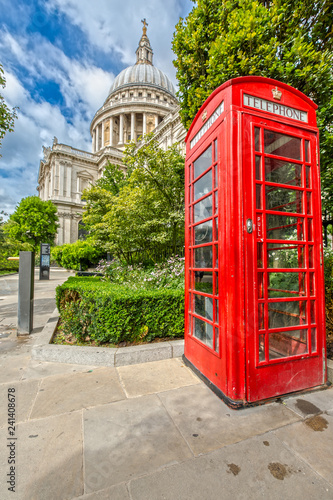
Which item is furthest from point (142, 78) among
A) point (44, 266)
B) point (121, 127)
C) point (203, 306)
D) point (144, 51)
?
point (203, 306)

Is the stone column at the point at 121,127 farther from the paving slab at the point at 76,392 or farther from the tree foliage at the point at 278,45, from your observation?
the paving slab at the point at 76,392

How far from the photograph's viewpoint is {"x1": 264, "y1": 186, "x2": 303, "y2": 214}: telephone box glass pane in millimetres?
2668

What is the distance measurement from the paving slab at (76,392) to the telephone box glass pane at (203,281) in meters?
1.45

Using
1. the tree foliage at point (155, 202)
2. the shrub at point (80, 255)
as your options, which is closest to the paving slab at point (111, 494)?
the tree foliage at point (155, 202)

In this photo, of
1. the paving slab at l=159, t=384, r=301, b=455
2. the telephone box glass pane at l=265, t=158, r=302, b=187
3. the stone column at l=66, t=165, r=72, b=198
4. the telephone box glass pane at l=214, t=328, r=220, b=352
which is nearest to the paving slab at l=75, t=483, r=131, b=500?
the paving slab at l=159, t=384, r=301, b=455

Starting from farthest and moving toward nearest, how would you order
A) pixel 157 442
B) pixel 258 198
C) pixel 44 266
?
pixel 44 266
pixel 258 198
pixel 157 442

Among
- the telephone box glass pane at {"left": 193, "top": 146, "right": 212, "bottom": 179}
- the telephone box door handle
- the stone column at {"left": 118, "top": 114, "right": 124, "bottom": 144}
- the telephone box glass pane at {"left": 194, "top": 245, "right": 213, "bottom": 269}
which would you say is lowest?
the telephone box glass pane at {"left": 194, "top": 245, "right": 213, "bottom": 269}

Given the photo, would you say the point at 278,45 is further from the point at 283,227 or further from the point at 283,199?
the point at 283,227

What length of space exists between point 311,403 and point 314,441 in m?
0.56

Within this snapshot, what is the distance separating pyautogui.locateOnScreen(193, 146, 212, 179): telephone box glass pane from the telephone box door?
0.53 meters

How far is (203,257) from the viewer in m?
2.93

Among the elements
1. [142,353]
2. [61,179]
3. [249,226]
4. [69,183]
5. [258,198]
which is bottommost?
[142,353]

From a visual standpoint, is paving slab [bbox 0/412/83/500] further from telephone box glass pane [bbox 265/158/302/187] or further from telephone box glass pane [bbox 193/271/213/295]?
telephone box glass pane [bbox 265/158/302/187]

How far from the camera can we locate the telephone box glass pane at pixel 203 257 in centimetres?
275
